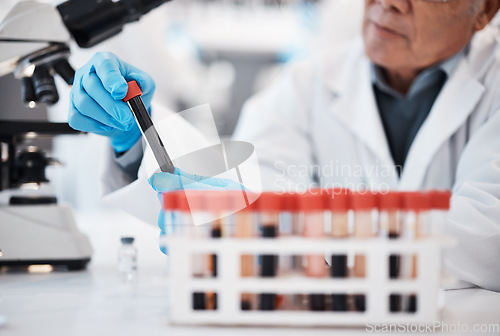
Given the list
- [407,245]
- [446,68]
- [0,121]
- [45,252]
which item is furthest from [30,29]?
[446,68]

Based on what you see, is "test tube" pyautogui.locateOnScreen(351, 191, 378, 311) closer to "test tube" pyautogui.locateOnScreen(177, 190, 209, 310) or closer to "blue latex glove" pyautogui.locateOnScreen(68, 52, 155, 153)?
"test tube" pyautogui.locateOnScreen(177, 190, 209, 310)

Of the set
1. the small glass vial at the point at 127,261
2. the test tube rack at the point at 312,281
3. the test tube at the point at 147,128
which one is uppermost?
the test tube at the point at 147,128

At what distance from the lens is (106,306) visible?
0.68 metres

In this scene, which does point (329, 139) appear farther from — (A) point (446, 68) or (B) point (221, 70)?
(B) point (221, 70)

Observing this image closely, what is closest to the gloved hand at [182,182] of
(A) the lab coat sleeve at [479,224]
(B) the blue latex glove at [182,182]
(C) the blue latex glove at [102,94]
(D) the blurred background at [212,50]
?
(B) the blue latex glove at [182,182]

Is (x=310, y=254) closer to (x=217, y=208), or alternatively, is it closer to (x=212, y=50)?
(x=217, y=208)

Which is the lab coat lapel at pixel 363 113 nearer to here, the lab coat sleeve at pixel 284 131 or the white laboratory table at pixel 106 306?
the lab coat sleeve at pixel 284 131

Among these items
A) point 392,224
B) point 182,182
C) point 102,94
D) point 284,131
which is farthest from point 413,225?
point 284,131

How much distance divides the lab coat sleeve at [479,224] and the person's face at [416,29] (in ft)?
1.08

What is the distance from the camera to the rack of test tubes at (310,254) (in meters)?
0.51

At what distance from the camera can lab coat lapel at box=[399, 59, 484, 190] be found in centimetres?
120

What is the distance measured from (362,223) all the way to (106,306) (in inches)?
15.6

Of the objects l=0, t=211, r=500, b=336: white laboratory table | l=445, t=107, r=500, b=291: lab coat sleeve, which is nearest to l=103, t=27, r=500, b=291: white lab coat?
l=445, t=107, r=500, b=291: lab coat sleeve

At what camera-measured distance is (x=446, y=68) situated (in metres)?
1.28
